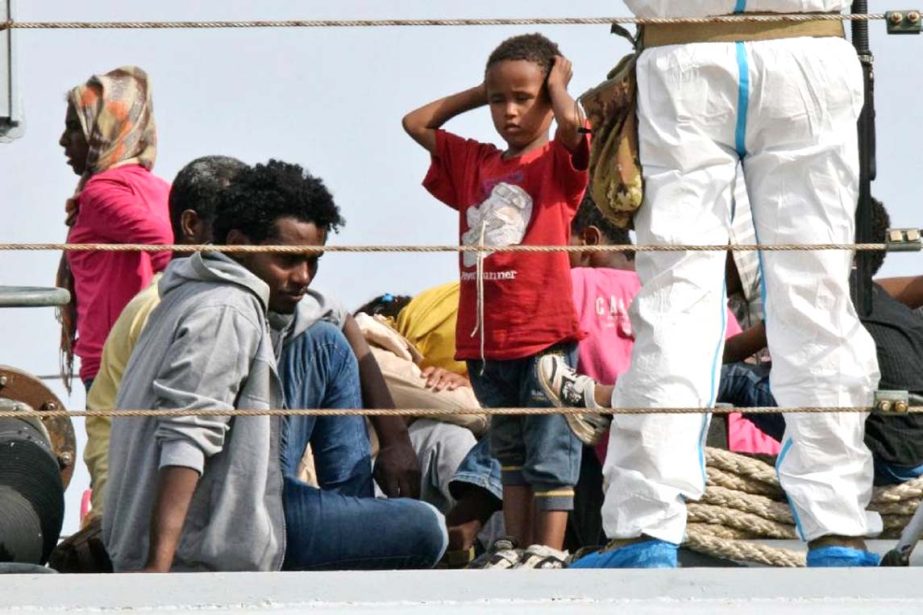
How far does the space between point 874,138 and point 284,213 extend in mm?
1162

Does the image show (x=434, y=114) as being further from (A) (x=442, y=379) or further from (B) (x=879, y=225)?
(B) (x=879, y=225)

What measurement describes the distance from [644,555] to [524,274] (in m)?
1.24

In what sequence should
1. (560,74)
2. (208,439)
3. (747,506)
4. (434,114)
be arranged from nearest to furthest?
1. (208,439)
2. (747,506)
3. (560,74)
4. (434,114)

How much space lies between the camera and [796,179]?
3736mm

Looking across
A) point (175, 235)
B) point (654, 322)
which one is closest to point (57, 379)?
point (175, 235)

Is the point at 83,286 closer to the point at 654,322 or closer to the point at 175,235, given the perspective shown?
the point at 175,235

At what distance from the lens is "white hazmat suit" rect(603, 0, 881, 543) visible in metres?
3.64

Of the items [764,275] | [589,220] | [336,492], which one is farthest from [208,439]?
[589,220]

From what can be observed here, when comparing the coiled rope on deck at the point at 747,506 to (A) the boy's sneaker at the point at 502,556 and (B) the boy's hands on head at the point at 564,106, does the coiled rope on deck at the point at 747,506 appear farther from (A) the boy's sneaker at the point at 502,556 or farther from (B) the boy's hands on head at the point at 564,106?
(B) the boy's hands on head at the point at 564,106

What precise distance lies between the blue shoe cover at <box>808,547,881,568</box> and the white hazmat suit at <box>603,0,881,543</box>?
0.03 metres

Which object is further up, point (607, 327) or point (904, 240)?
point (904, 240)

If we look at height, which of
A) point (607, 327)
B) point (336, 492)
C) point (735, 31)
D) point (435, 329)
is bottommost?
A: point (336, 492)

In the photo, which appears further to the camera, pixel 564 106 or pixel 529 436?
pixel 564 106

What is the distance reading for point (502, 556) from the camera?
171 inches
